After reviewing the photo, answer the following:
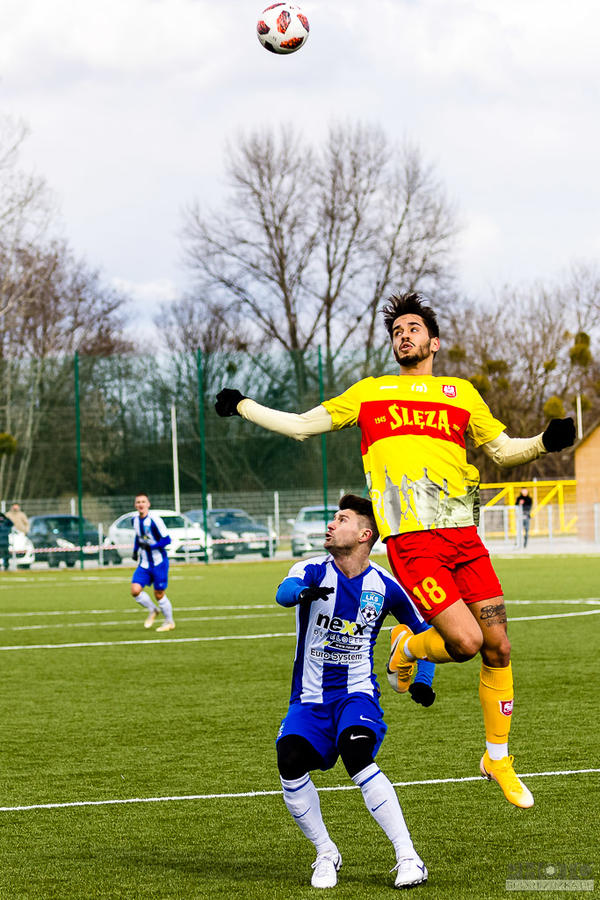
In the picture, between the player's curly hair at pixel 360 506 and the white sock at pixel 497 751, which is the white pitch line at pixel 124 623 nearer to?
the white sock at pixel 497 751

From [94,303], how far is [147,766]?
5525 cm

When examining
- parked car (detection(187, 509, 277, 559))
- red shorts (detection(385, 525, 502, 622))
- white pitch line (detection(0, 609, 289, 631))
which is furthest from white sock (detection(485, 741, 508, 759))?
parked car (detection(187, 509, 277, 559))

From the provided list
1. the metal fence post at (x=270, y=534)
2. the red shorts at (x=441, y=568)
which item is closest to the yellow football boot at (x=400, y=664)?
the red shorts at (x=441, y=568)

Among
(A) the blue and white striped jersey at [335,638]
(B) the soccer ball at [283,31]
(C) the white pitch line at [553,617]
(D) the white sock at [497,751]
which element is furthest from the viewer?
(C) the white pitch line at [553,617]

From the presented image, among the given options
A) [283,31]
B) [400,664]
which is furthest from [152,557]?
[400,664]

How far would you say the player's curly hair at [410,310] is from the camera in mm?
6812

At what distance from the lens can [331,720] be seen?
578 centimetres

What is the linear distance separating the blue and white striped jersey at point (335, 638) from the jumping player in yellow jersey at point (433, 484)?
2.18 ft

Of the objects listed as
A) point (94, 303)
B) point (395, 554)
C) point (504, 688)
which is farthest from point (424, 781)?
point (94, 303)

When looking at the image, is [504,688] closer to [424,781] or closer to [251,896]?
[424,781]

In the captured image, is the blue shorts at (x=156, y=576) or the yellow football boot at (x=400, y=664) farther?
the blue shorts at (x=156, y=576)

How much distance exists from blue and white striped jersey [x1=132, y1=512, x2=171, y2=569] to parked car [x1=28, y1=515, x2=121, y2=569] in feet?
59.9

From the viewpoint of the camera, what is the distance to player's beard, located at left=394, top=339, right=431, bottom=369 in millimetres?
6738

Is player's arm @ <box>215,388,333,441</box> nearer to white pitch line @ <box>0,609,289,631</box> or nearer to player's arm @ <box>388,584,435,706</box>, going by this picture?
player's arm @ <box>388,584,435,706</box>
